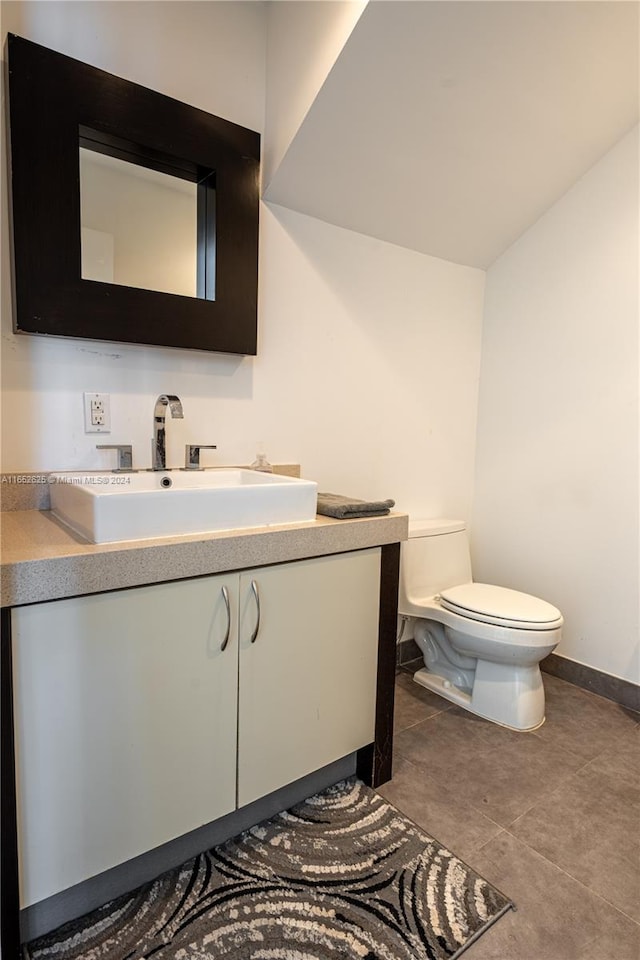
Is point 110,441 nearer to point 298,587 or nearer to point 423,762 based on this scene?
point 298,587

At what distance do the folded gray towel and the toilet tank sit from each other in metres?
0.58

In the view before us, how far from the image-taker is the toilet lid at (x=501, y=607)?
175 cm

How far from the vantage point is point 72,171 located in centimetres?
128

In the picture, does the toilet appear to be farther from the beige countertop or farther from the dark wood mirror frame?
the dark wood mirror frame

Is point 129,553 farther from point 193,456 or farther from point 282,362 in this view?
point 282,362

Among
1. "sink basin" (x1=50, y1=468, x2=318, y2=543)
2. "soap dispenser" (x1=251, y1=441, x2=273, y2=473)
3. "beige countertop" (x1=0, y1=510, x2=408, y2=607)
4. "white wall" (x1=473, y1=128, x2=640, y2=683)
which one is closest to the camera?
"beige countertop" (x1=0, y1=510, x2=408, y2=607)

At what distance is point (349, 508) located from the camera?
4.50 ft

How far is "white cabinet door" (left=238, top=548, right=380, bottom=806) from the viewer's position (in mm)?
1229

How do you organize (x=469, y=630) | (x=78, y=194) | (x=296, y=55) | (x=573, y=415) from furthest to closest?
(x=573, y=415)
(x=469, y=630)
(x=296, y=55)
(x=78, y=194)

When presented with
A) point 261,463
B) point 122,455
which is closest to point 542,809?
point 261,463

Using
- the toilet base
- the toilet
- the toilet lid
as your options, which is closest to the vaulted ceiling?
the toilet

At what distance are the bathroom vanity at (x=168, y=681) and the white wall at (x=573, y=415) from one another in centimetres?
110

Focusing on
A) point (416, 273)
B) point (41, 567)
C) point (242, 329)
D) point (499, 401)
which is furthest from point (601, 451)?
point (41, 567)

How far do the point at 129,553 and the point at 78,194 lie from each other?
3.13ft
